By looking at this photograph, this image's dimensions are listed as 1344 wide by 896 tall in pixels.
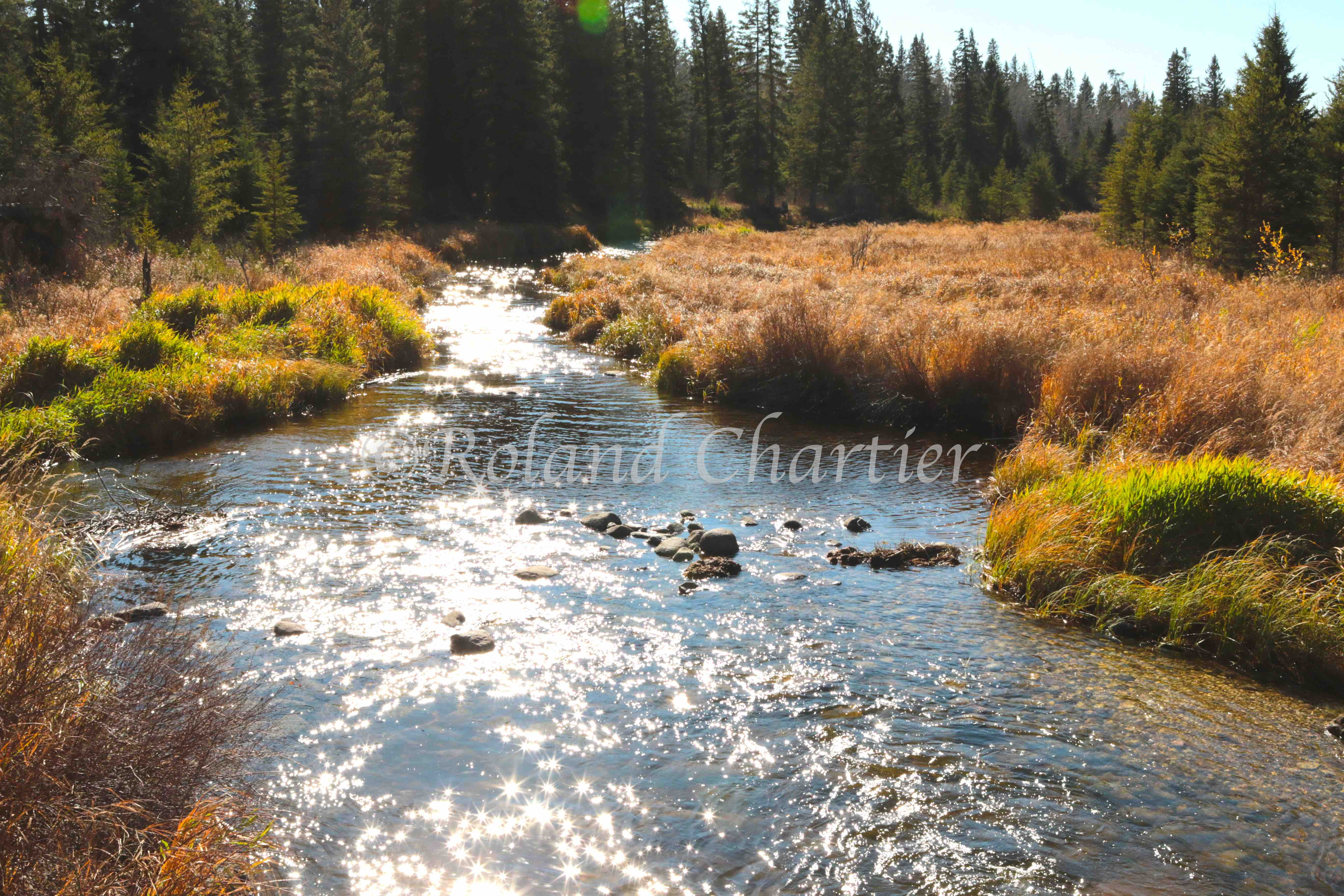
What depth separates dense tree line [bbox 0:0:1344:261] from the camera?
2734cm

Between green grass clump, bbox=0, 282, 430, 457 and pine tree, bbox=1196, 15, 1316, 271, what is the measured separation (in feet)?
81.8

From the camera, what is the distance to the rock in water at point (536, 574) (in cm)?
770

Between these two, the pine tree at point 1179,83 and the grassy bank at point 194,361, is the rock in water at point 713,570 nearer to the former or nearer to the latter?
the grassy bank at point 194,361

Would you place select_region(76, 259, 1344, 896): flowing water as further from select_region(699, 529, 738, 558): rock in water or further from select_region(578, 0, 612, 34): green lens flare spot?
select_region(578, 0, 612, 34): green lens flare spot

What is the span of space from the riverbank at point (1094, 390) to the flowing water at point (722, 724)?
1.87 ft

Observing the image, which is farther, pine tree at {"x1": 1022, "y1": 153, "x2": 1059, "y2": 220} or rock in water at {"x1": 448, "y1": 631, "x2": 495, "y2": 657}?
pine tree at {"x1": 1022, "y1": 153, "x2": 1059, "y2": 220}

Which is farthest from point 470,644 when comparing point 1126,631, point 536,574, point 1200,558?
point 1200,558

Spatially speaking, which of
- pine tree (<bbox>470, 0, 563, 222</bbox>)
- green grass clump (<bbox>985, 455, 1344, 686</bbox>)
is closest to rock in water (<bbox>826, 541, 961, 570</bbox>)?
green grass clump (<bbox>985, 455, 1344, 686</bbox>)

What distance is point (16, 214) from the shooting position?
788 inches

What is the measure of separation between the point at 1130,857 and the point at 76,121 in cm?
3581

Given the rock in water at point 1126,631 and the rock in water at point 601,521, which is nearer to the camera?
the rock in water at point 1126,631

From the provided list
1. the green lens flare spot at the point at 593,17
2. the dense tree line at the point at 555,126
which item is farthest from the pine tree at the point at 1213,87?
the green lens flare spot at the point at 593,17

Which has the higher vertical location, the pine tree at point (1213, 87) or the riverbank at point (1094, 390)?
the pine tree at point (1213, 87)

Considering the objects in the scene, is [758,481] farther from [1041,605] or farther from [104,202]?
[104,202]
